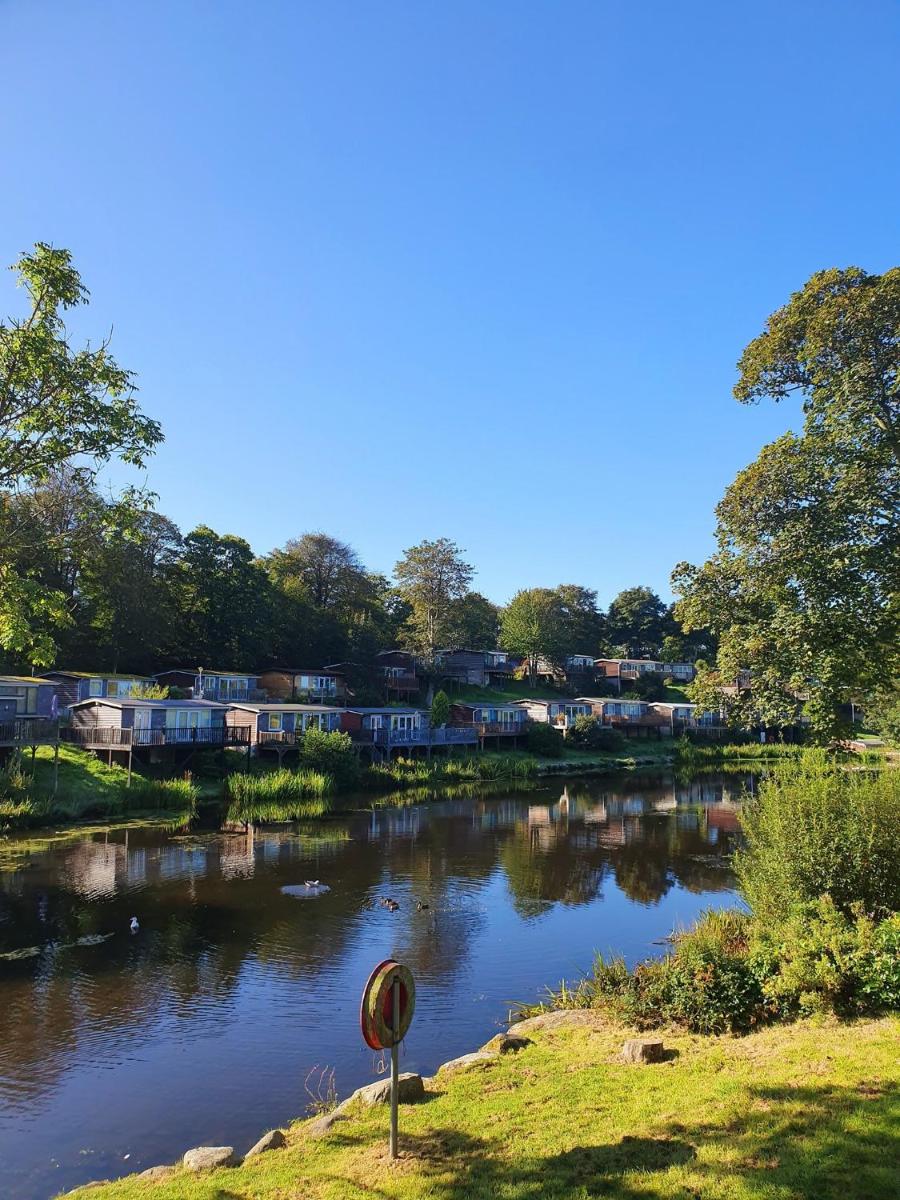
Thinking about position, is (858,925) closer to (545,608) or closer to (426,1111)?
(426,1111)

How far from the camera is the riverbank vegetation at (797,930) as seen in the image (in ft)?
32.2

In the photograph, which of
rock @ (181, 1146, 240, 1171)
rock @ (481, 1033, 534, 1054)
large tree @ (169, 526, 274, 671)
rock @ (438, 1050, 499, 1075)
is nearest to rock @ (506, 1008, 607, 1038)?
rock @ (481, 1033, 534, 1054)

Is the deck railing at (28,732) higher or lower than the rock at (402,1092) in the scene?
higher

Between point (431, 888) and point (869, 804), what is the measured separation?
1512 cm

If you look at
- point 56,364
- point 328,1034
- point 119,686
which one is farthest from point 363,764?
point 56,364

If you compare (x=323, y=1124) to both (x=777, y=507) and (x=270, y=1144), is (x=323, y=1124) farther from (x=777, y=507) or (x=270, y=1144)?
(x=777, y=507)

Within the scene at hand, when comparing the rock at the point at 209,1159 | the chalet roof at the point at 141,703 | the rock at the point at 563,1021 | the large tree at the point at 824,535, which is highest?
the large tree at the point at 824,535

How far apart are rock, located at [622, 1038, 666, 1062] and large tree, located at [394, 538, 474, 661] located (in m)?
64.0

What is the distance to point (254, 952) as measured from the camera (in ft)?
59.9

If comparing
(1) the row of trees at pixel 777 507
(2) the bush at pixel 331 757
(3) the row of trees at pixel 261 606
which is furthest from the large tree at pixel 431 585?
(1) the row of trees at pixel 777 507

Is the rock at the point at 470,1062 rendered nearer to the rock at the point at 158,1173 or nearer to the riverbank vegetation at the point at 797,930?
the riverbank vegetation at the point at 797,930

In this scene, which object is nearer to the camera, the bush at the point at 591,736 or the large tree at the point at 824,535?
the large tree at the point at 824,535

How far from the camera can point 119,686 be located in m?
49.4

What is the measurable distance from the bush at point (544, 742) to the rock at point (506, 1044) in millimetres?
50843
